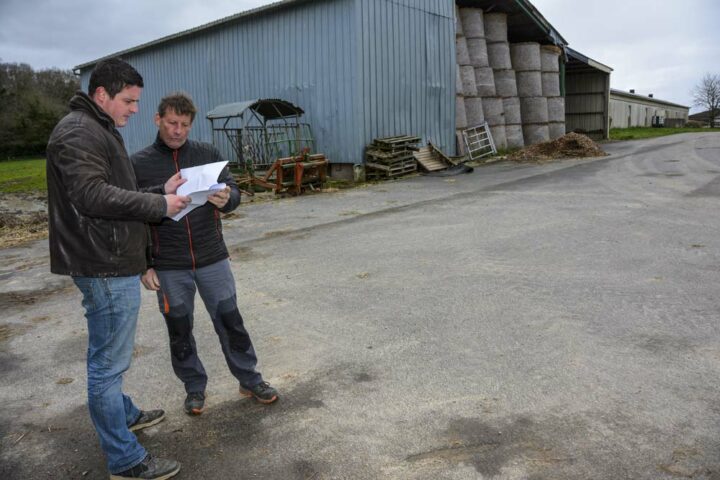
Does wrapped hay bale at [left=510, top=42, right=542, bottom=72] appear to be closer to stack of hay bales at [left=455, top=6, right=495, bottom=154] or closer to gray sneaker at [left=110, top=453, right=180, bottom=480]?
stack of hay bales at [left=455, top=6, right=495, bottom=154]

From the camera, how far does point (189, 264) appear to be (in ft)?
10.8

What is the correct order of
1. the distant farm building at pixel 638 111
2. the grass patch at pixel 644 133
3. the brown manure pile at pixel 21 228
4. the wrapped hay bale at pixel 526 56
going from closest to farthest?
the brown manure pile at pixel 21 228 → the wrapped hay bale at pixel 526 56 → the grass patch at pixel 644 133 → the distant farm building at pixel 638 111

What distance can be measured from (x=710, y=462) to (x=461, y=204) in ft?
27.8

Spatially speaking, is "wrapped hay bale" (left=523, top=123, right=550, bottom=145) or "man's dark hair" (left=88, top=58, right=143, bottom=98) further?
"wrapped hay bale" (left=523, top=123, right=550, bottom=145)

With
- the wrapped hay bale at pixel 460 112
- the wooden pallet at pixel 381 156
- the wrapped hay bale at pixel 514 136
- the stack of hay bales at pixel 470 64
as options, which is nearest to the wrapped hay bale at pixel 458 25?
the stack of hay bales at pixel 470 64

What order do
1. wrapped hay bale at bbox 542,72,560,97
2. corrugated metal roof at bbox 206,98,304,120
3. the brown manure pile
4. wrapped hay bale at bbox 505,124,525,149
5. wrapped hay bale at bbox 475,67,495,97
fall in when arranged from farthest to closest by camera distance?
wrapped hay bale at bbox 542,72,560,97, wrapped hay bale at bbox 505,124,525,149, wrapped hay bale at bbox 475,67,495,97, corrugated metal roof at bbox 206,98,304,120, the brown manure pile

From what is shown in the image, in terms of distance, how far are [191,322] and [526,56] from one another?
76.0ft

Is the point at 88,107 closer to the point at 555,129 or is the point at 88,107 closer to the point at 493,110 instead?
the point at 493,110

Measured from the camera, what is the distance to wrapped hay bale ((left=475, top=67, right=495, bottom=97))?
21516 mm

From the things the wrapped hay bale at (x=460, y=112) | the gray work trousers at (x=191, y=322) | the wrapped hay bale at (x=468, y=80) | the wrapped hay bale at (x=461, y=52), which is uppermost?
the wrapped hay bale at (x=461, y=52)

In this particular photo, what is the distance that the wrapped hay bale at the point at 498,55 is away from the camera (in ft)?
74.3

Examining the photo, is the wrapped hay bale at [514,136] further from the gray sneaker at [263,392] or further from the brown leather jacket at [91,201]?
the brown leather jacket at [91,201]

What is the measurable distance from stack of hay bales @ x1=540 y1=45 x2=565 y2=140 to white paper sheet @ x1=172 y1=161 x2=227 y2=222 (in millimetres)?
23748

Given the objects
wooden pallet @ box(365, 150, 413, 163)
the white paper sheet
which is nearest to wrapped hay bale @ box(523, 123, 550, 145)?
wooden pallet @ box(365, 150, 413, 163)
